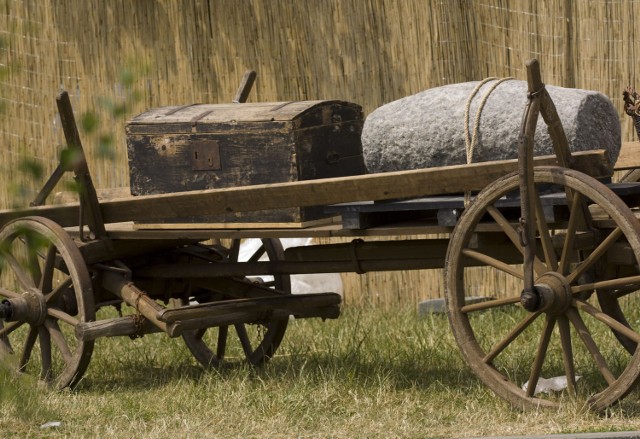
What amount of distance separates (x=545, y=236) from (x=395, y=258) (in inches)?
33.5

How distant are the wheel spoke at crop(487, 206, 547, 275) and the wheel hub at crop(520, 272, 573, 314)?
2.5 inches

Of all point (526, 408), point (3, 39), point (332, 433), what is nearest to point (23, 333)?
point (332, 433)

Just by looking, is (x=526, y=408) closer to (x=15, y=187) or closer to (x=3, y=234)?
(x=3, y=234)

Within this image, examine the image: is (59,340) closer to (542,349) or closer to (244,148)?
(244,148)

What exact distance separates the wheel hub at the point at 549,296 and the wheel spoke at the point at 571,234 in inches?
1.6

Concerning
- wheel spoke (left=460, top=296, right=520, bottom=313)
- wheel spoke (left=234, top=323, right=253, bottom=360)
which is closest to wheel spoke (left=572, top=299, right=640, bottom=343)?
wheel spoke (left=460, top=296, right=520, bottom=313)

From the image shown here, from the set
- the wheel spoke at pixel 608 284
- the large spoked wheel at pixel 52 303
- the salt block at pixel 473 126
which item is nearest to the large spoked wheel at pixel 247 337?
the large spoked wheel at pixel 52 303

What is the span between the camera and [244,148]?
4.35 meters

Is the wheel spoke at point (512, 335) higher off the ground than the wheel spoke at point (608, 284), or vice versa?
the wheel spoke at point (608, 284)

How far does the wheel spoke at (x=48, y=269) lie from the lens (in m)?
4.72

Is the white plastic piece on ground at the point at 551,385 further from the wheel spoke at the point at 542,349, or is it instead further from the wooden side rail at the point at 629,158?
the wooden side rail at the point at 629,158

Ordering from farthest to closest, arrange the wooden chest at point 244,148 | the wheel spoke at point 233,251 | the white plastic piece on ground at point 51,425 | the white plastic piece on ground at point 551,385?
the wheel spoke at point 233,251, the wooden chest at point 244,148, the white plastic piece on ground at point 551,385, the white plastic piece on ground at point 51,425

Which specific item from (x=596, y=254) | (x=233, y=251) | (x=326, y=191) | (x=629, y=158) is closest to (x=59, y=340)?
(x=233, y=251)

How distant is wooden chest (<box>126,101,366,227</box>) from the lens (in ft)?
14.0
